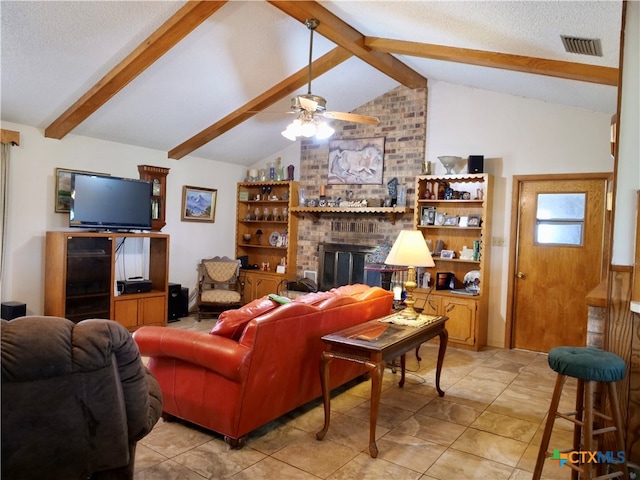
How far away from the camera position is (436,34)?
148 inches

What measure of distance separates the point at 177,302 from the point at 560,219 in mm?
5129

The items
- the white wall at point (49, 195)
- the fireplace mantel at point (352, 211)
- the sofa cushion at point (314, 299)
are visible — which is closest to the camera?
the sofa cushion at point (314, 299)

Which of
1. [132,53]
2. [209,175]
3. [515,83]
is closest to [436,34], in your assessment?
[515,83]

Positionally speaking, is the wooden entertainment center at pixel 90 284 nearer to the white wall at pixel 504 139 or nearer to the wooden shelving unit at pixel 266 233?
the wooden shelving unit at pixel 266 233

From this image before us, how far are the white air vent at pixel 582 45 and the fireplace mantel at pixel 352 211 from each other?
114 inches

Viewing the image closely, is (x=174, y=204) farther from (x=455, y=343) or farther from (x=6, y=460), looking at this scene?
(x=6, y=460)

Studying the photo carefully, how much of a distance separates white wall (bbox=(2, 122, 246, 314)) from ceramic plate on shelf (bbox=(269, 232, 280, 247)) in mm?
1176

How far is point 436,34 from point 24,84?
3942mm

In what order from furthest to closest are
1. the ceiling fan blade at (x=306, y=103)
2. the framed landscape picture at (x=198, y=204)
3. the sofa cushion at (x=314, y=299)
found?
1. the framed landscape picture at (x=198, y=204)
2. the ceiling fan blade at (x=306, y=103)
3. the sofa cushion at (x=314, y=299)

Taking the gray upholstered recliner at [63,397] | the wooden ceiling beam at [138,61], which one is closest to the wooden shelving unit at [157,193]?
the wooden ceiling beam at [138,61]

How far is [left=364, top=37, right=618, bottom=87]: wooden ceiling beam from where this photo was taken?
11.3 ft

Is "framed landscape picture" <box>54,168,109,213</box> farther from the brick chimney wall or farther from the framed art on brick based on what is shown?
the framed art on brick

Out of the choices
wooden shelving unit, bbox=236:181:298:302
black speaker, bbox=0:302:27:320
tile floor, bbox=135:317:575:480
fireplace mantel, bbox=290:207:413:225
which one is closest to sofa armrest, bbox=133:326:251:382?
tile floor, bbox=135:317:575:480

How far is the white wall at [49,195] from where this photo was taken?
4824 millimetres
